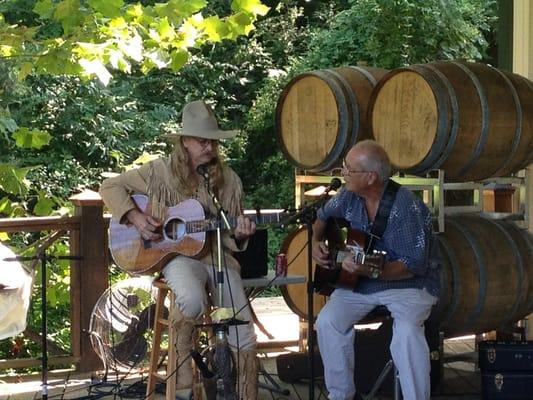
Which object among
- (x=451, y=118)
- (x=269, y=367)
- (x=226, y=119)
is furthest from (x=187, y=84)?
(x=451, y=118)

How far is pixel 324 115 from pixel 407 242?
1.21m

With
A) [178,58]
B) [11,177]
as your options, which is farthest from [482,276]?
[11,177]

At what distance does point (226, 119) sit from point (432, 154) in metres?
7.94

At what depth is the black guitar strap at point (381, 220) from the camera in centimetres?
395

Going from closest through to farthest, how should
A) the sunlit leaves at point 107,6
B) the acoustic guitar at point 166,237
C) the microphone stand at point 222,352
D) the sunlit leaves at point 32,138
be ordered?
the microphone stand at point 222,352, the acoustic guitar at point 166,237, the sunlit leaves at point 107,6, the sunlit leaves at point 32,138

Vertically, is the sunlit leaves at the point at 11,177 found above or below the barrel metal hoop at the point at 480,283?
above

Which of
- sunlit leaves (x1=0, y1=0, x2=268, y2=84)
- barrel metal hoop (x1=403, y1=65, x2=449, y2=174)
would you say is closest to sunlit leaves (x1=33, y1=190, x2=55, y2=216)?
sunlit leaves (x1=0, y1=0, x2=268, y2=84)

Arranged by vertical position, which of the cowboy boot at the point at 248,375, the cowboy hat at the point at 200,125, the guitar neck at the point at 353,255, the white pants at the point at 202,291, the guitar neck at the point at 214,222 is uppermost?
the cowboy hat at the point at 200,125

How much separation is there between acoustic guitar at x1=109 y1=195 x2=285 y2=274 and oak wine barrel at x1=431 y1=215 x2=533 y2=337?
1.00 m

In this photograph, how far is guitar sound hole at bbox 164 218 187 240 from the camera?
400 cm

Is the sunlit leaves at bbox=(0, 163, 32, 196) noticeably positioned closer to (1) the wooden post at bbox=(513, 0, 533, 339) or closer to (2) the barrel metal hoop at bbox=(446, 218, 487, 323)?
(2) the barrel metal hoop at bbox=(446, 218, 487, 323)

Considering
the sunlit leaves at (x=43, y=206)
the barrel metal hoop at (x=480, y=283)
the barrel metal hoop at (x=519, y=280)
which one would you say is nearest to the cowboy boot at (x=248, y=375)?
the barrel metal hoop at (x=480, y=283)

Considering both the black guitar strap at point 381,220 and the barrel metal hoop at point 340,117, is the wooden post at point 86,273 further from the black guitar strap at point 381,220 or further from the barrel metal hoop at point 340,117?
the black guitar strap at point 381,220

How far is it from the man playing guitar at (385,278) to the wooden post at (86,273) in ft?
5.26
